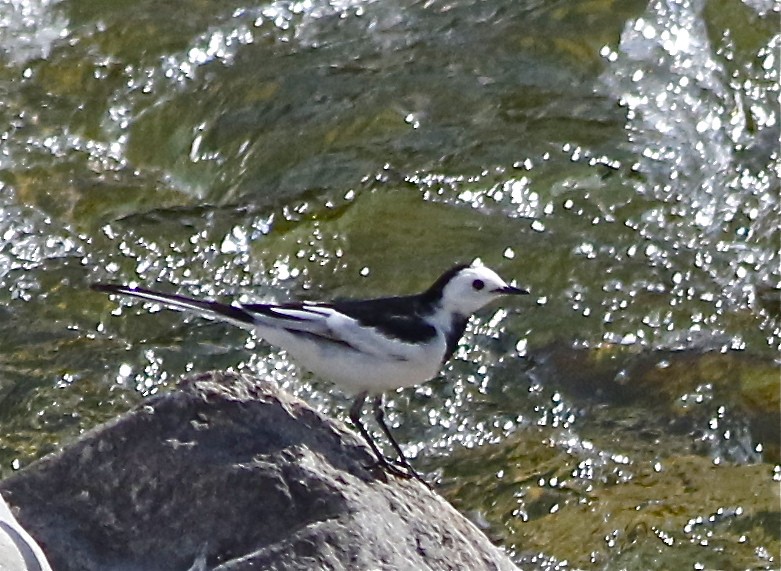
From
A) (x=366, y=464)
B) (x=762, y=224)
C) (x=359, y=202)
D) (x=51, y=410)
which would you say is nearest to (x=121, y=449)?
(x=366, y=464)

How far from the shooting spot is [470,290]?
22.1ft

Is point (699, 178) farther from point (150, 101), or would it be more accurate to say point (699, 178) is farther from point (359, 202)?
point (150, 101)

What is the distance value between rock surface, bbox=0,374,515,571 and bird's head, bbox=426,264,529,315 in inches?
53.7

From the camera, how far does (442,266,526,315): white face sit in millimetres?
6703

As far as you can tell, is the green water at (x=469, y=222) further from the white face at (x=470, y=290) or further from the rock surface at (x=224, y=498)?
the rock surface at (x=224, y=498)

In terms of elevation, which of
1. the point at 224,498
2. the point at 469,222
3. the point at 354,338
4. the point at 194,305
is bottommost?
the point at 469,222

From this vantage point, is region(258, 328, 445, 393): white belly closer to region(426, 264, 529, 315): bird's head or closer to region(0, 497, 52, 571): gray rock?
region(426, 264, 529, 315): bird's head

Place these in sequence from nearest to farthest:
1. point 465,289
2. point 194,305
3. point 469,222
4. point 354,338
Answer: point 194,305
point 354,338
point 465,289
point 469,222

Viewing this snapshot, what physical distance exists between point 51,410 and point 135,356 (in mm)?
630

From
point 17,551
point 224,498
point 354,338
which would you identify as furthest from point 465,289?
point 17,551

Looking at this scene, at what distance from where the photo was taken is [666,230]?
9891mm

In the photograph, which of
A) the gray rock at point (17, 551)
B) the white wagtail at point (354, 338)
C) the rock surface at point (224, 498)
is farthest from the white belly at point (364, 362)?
the gray rock at point (17, 551)

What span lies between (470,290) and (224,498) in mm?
1961

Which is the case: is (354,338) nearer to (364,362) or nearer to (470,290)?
(364,362)
